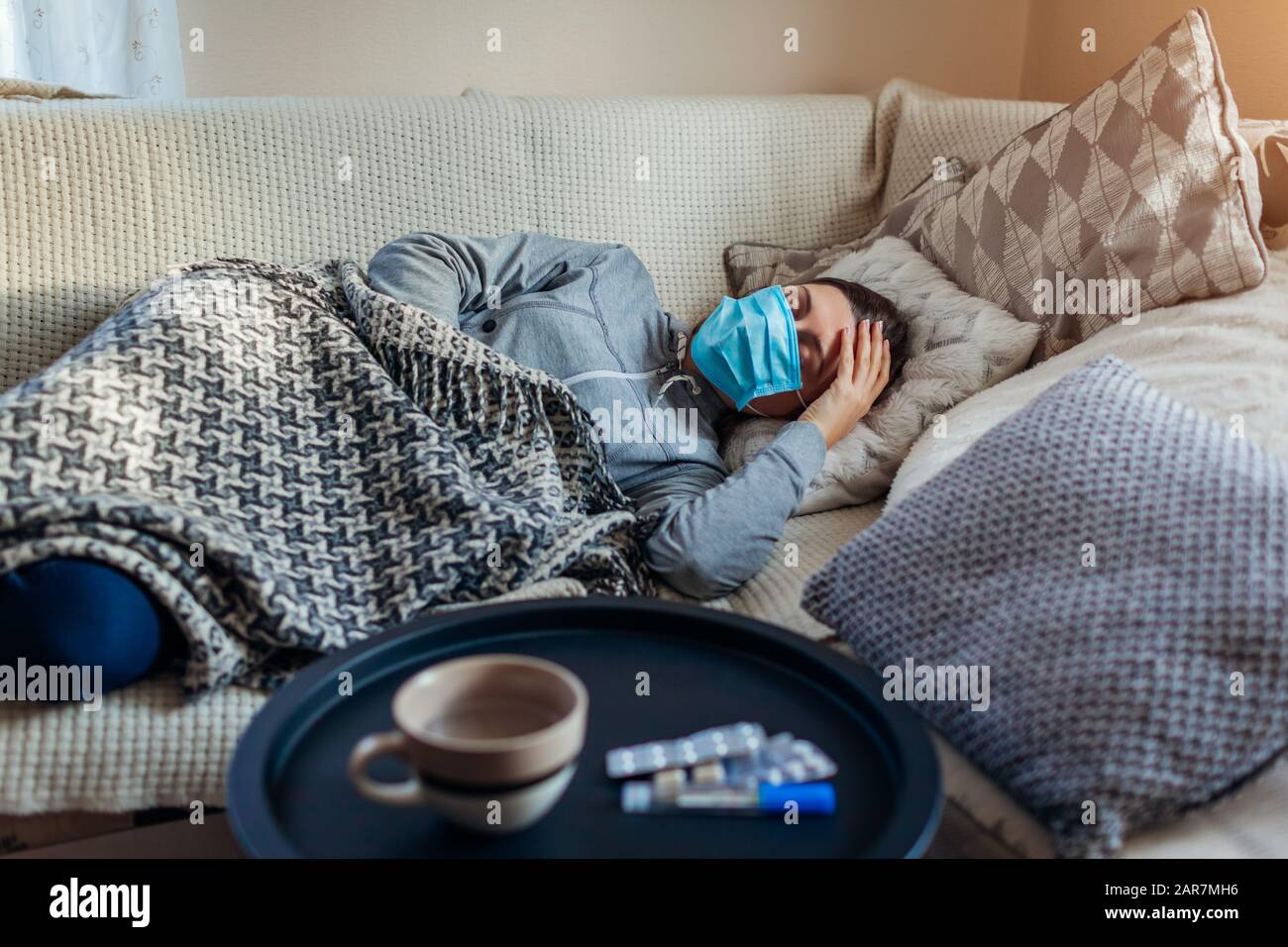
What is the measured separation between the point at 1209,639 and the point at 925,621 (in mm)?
222

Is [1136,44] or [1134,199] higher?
[1136,44]

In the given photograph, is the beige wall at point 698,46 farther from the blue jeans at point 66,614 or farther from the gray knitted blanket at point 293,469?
the blue jeans at point 66,614

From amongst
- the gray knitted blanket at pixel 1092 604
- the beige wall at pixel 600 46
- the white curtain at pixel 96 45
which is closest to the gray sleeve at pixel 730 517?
the gray knitted blanket at pixel 1092 604

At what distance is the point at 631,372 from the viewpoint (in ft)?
5.20

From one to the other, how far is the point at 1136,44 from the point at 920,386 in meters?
1.00

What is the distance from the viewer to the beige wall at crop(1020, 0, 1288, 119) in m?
1.80

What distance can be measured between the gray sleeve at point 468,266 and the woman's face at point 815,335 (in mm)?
331

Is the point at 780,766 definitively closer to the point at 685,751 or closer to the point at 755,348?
the point at 685,751

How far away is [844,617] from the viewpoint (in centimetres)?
101

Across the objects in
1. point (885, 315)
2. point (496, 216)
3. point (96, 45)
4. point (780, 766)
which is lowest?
point (780, 766)

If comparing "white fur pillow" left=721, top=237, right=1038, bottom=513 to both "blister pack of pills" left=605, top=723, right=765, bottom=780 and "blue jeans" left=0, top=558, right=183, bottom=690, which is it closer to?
"blister pack of pills" left=605, top=723, right=765, bottom=780

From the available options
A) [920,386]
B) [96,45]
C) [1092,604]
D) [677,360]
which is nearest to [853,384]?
[920,386]

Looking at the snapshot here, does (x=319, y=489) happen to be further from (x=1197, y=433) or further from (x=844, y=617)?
(x=1197, y=433)
